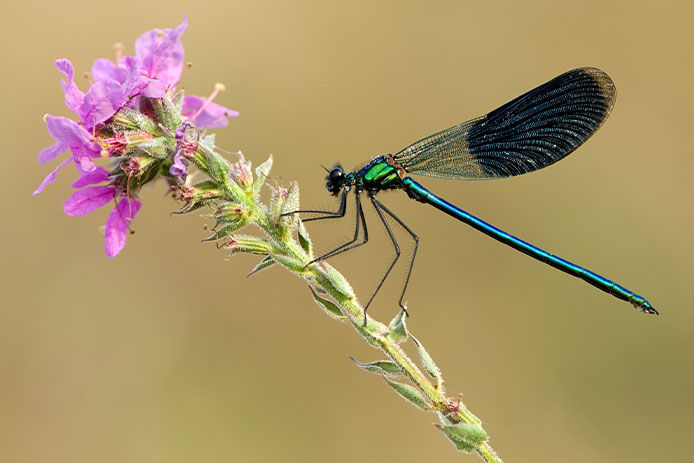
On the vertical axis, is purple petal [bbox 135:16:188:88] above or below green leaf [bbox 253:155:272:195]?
above

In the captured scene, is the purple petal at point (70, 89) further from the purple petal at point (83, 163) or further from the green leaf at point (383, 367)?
the green leaf at point (383, 367)

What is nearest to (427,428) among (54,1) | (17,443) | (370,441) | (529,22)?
(370,441)

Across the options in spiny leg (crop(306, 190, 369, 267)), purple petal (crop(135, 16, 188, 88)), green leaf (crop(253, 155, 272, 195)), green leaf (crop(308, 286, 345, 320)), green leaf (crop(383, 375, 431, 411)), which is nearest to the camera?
green leaf (crop(383, 375, 431, 411))

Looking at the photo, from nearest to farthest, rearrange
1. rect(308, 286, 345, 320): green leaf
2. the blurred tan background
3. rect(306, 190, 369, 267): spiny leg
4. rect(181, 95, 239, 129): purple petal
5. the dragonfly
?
rect(308, 286, 345, 320): green leaf
rect(306, 190, 369, 267): spiny leg
rect(181, 95, 239, 129): purple petal
the dragonfly
the blurred tan background

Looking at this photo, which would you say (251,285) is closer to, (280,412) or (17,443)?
(280,412)

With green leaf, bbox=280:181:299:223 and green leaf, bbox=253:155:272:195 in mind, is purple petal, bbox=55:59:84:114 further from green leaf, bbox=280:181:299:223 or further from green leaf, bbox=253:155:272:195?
green leaf, bbox=280:181:299:223

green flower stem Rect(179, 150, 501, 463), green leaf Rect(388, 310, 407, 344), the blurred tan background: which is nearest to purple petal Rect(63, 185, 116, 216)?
green flower stem Rect(179, 150, 501, 463)

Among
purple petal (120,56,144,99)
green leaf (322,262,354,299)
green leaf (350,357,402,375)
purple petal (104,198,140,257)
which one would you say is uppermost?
Result: purple petal (120,56,144,99)

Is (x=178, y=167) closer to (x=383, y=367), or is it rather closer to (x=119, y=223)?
(x=119, y=223)
